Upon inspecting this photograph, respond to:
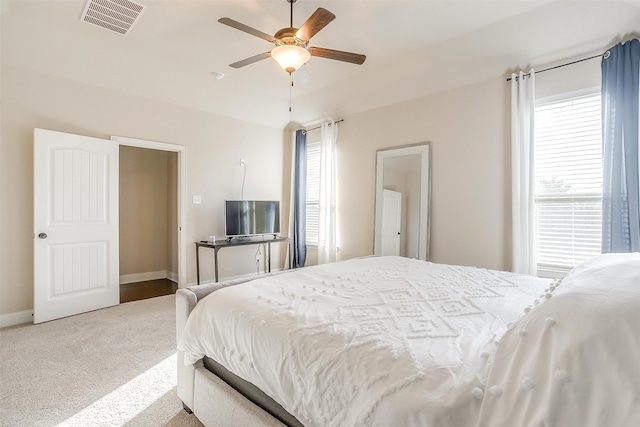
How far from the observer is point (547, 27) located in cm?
266

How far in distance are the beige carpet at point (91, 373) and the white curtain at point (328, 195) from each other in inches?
96.1

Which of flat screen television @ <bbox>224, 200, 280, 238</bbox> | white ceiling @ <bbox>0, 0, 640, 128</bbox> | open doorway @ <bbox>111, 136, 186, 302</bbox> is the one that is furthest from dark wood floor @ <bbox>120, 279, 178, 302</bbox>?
white ceiling @ <bbox>0, 0, 640, 128</bbox>

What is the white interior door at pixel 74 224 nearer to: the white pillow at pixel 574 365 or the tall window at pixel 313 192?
the tall window at pixel 313 192

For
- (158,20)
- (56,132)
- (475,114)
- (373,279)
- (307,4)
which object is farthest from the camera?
(475,114)

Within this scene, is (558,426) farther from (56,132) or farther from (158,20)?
(56,132)

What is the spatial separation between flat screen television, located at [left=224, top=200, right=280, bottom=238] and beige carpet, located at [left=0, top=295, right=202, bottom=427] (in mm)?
1611

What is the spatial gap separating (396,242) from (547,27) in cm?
264

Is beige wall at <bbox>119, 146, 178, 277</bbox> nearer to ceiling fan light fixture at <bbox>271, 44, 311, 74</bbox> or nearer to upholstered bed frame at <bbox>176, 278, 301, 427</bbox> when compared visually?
ceiling fan light fixture at <bbox>271, 44, 311, 74</bbox>

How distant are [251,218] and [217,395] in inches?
137

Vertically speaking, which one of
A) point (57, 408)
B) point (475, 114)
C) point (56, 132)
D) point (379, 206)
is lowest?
point (57, 408)

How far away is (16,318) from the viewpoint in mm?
3150

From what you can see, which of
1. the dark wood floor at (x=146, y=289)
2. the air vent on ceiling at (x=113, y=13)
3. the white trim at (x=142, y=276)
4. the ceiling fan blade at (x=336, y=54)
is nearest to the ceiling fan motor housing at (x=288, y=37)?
the ceiling fan blade at (x=336, y=54)

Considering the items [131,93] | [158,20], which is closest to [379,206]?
[158,20]

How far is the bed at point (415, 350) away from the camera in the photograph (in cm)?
63
